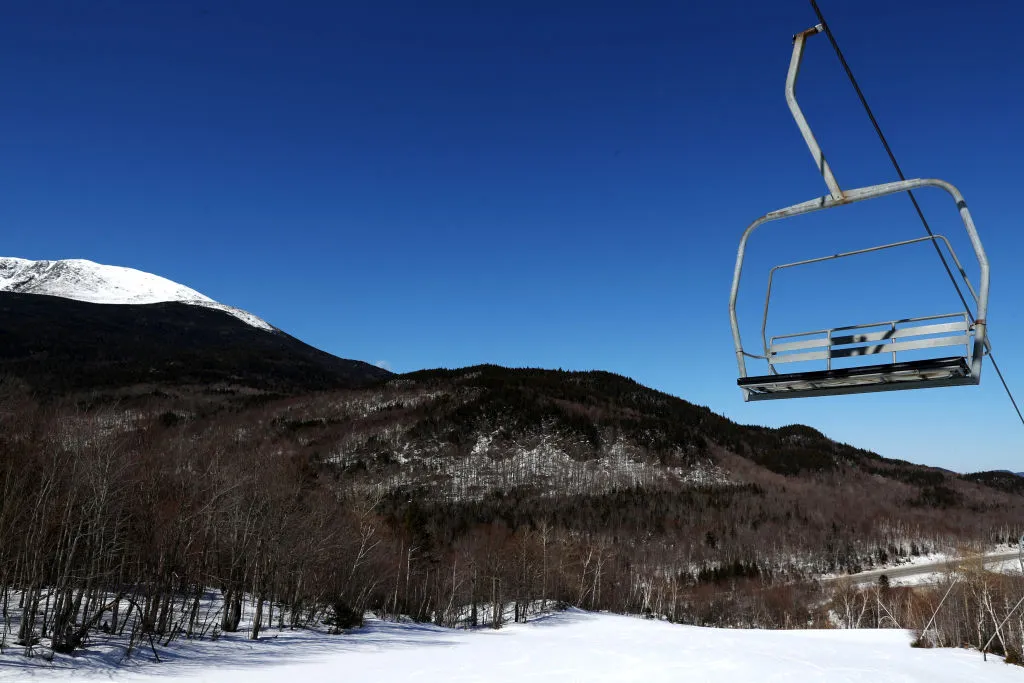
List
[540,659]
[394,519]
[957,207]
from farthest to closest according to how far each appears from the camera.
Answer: [394,519] → [540,659] → [957,207]

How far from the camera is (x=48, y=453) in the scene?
101ft

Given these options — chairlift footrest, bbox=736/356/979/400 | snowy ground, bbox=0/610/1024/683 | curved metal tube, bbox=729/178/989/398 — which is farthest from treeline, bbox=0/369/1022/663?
curved metal tube, bbox=729/178/989/398

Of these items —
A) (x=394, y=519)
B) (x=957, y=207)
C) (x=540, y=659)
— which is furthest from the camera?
(x=394, y=519)

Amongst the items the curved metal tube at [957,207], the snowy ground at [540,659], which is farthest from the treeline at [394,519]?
the curved metal tube at [957,207]

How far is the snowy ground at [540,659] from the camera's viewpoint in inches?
790

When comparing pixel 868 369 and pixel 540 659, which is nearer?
pixel 868 369

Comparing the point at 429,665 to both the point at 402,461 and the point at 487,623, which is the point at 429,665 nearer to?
the point at 487,623

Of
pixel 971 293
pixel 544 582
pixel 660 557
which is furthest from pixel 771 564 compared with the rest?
pixel 971 293

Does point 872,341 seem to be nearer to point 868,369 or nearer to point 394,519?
point 868,369

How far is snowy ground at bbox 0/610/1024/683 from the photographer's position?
20062mm

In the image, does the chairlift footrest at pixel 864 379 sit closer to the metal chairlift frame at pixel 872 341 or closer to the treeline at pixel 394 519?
the metal chairlift frame at pixel 872 341

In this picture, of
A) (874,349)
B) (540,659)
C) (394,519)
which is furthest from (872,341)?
(394,519)

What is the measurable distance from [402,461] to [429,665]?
121170mm

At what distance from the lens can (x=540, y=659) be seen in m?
30.0
